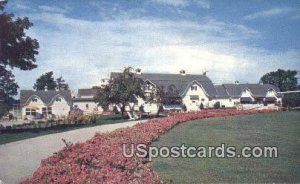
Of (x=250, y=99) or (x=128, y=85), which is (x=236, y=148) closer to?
(x=128, y=85)

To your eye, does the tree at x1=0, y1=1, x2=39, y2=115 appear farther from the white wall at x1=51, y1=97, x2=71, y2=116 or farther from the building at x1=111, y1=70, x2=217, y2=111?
the white wall at x1=51, y1=97, x2=71, y2=116

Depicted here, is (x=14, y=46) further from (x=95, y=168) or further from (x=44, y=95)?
(x=44, y=95)

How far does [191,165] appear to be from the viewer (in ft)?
37.9

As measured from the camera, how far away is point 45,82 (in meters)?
134

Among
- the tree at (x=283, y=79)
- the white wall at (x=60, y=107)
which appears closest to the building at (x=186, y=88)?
the white wall at (x=60, y=107)

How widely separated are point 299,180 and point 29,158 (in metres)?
10.3

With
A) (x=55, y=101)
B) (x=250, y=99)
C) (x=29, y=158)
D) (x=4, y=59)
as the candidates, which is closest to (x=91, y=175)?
(x=29, y=158)

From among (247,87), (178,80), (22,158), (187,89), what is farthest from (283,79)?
(22,158)

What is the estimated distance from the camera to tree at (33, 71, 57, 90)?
13238cm

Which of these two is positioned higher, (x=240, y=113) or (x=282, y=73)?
(x=282, y=73)

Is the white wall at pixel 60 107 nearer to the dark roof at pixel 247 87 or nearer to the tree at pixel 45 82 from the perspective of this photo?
the dark roof at pixel 247 87

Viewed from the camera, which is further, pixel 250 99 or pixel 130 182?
pixel 250 99

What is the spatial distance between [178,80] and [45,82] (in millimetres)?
79353

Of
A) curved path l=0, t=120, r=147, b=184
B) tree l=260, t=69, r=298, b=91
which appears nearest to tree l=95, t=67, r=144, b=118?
curved path l=0, t=120, r=147, b=184
